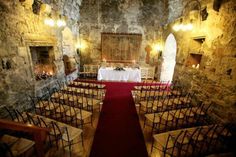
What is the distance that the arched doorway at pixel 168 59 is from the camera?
25.5 feet

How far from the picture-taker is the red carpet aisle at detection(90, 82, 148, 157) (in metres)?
2.84

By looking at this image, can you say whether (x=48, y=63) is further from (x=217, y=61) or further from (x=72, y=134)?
(x=217, y=61)

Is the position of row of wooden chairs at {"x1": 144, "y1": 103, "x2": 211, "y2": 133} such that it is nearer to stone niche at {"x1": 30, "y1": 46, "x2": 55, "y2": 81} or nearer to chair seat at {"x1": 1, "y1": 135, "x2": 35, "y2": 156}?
chair seat at {"x1": 1, "y1": 135, "x2": 35, "y2": 156}

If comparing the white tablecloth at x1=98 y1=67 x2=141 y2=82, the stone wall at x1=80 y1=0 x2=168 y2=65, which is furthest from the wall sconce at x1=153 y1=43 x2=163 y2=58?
the white tablecloth at x1=98 y1=67 x2=141 y2=82

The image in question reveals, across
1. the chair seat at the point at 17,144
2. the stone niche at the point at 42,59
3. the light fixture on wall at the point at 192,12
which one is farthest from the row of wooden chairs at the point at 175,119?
the stone niche at the point at 42,59

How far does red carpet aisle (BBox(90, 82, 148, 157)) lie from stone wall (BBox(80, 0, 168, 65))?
205 inches

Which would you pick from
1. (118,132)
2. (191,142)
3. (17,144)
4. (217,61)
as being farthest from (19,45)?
(217,61)

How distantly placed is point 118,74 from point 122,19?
372 cm

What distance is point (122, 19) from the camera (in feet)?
28.0

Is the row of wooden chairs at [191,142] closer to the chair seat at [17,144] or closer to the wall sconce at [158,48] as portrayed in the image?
the chair seat at [17,144]

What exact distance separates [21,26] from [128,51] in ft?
20.9

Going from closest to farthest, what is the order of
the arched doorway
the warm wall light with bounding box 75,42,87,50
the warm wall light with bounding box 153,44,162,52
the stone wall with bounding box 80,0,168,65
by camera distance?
the arched doorway, the stone wall with bounding box 80,0,168,65, the warm wall light with bounding box 153,44,162,52, the warm wall light with bounding box 75,42,87,50

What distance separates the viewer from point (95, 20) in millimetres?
8531

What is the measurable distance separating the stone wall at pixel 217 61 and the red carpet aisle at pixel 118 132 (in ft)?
7.27
